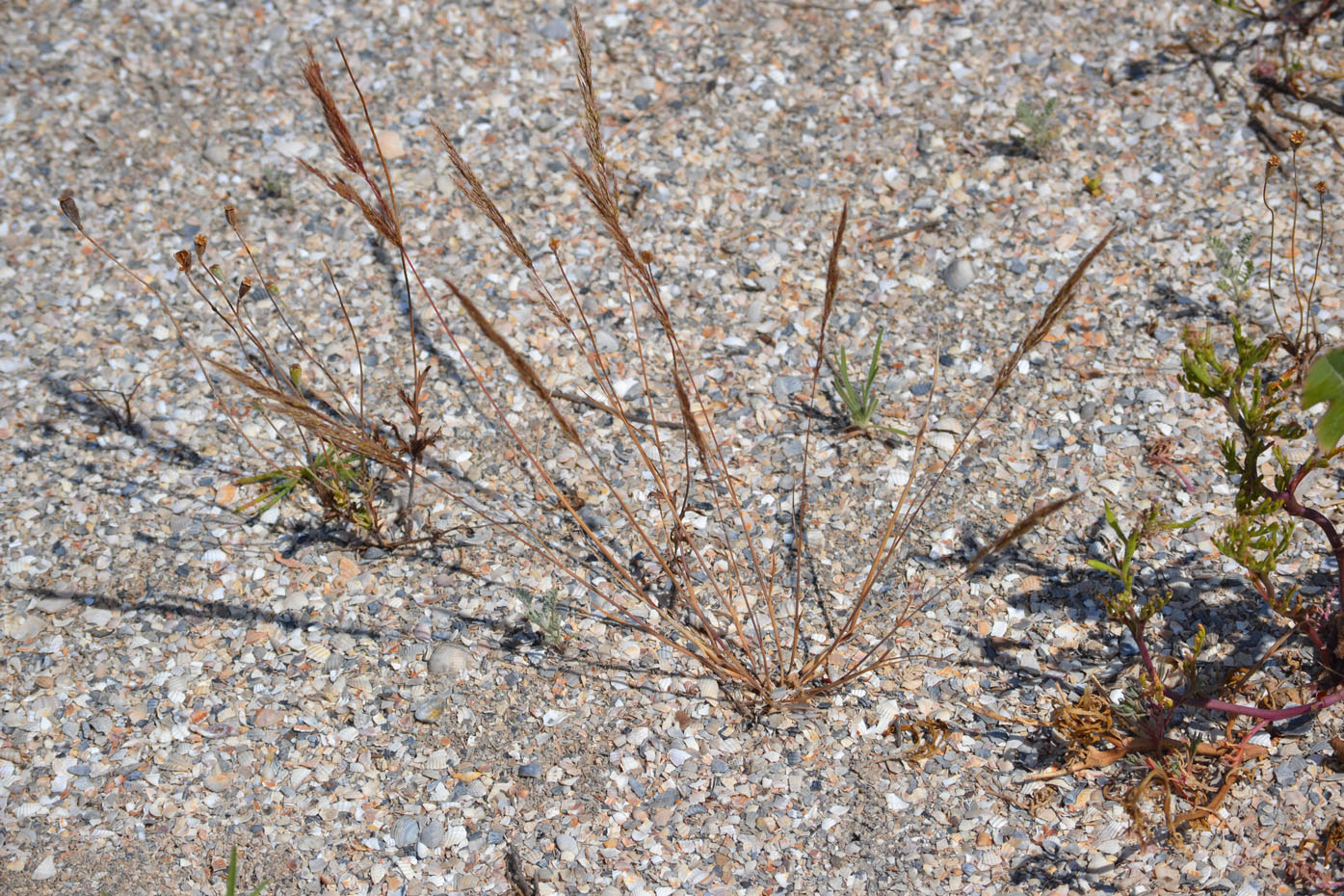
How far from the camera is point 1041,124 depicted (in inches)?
135

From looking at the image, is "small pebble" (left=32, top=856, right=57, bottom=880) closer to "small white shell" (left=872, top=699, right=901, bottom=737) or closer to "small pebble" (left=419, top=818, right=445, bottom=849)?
"small pebble" (left=419, top=818, right=445, bottom=849)

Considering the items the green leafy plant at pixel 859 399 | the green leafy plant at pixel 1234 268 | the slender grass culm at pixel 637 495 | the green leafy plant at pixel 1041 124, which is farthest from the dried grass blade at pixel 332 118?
the green leafy plant at pixel 1234 268

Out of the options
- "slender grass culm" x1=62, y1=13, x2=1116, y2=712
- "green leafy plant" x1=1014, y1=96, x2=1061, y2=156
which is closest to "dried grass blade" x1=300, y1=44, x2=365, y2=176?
"slender grass culm" x1=62, y1=13, x2=1116, y2=712

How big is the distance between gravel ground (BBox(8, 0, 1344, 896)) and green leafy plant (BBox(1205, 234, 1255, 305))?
0.06 meters

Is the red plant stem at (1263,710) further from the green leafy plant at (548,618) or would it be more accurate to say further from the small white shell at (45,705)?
the small white shell at (45,705)

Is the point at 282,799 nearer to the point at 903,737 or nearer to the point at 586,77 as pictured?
the point at 903,737

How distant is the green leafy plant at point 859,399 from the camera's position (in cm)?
285

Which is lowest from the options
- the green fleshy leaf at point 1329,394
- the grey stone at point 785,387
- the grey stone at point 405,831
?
the grey stone at point 405,831

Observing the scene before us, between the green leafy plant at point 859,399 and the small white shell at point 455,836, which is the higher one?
the green leafy plant at point 859,399

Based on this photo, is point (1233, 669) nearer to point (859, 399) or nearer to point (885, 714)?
point (885, 714)

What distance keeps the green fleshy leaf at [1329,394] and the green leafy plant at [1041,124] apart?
1.89m

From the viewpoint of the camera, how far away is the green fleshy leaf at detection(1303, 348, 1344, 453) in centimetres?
167

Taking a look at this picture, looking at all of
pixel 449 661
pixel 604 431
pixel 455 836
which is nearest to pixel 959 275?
pixel 604 431

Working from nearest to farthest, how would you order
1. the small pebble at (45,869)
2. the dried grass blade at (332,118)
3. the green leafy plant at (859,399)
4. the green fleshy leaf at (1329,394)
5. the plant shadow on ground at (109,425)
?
the green fleshy leaf at (1329,394), the dried grass blade at (332,118), the small pebble at (45,869), the green leafy plant at (859,399), the plant shadow on ground at (109,425)
